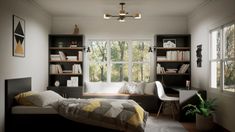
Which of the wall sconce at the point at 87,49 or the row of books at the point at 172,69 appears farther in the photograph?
the wall sconce at the point at 87,49

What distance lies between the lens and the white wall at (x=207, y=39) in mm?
4883

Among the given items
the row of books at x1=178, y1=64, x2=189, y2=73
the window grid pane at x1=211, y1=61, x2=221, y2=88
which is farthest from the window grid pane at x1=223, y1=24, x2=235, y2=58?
the row of books at x1=178, y1=64, x2=189, y2=73

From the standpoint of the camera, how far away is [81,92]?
23.9 feet

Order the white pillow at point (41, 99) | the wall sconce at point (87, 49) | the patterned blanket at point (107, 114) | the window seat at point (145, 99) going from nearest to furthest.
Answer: the patterned blanket at point (107, 114)
the white pillow at point (41, 99)
the window seat at point (145, 99)
the wall sconce at point (87, 49)

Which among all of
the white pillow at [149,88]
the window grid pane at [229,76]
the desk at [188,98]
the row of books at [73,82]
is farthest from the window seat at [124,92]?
the window grid pane at [229,76]

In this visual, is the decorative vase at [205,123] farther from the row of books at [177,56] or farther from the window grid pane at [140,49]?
the window grid pane at [140,49]

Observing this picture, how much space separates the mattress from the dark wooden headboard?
0.13 metres

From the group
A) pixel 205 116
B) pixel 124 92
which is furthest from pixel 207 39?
pixel 124 92

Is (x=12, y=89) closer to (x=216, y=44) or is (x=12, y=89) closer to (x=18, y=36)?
(x=18, y=36)

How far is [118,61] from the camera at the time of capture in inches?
312

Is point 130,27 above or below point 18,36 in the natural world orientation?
above

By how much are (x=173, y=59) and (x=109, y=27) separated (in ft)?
6.73

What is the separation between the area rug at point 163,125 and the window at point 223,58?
3.78 ft

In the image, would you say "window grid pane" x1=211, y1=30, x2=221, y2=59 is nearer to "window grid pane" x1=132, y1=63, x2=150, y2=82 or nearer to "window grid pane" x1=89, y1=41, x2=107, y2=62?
"window grid pane" x1=132, y1=63, x2=150, y2=82
